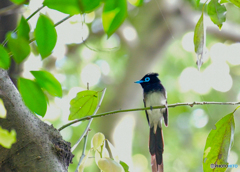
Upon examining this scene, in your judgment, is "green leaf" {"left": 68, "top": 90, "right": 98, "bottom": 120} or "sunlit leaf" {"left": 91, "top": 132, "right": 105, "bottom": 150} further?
"green leaf" {"left": 68, "top": 90, "right": 98, "bottom": 120}

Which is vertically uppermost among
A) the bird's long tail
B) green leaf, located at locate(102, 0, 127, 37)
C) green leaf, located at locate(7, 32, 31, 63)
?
green leaf, located at locate(102, 0, 127, 37)

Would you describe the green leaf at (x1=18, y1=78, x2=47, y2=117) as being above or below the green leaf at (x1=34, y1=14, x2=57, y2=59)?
below

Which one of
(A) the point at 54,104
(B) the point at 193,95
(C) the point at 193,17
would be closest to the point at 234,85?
(B) the point at 193,95

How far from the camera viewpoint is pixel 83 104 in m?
1.03

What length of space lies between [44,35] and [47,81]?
105 mm

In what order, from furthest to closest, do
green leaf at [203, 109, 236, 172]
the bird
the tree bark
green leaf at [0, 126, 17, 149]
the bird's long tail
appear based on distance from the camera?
the bird
the bird's long tail
green leaf at [203, 109, 236, 172]
the tree bark
green leaf at [0, 126, 17, 149]

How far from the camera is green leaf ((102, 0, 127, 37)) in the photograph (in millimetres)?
566

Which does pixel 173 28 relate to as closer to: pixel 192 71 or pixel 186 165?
pixel 192 71

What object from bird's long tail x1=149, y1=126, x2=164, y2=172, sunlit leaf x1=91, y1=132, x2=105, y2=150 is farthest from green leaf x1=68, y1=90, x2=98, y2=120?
bird's long tail x1=149, y1=126, x2=164, y2=172

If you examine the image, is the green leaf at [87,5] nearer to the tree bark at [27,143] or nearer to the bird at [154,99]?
the tree bark at [27,143]

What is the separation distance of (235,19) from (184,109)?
1.94m

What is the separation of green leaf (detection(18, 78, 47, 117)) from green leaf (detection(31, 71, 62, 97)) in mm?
12

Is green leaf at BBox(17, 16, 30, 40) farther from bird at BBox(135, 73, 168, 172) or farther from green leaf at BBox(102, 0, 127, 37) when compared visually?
bird at BBox(135, 73, 168, 172)

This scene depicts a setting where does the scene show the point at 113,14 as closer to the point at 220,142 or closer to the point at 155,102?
the point at 220,142
